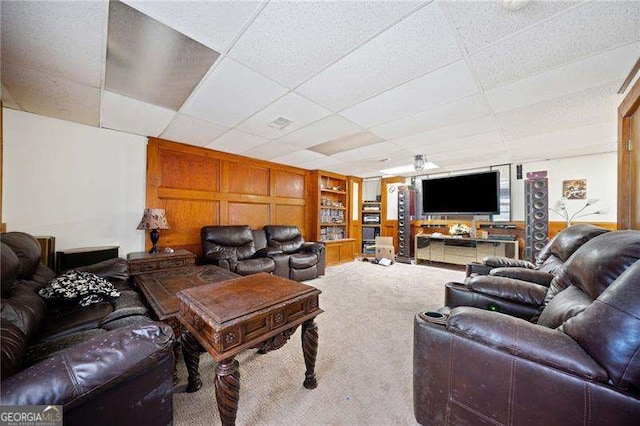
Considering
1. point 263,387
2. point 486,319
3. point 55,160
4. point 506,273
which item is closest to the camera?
point 486,319

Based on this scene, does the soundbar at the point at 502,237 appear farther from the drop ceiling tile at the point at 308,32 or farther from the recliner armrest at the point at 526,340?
the drop ceiling tile at the point at 308,32

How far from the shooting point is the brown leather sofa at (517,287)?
1641 mm

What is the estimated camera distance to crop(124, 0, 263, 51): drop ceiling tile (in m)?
1.26

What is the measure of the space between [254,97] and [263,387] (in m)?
2.40

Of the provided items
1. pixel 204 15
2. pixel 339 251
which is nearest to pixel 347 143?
pixel 204 15

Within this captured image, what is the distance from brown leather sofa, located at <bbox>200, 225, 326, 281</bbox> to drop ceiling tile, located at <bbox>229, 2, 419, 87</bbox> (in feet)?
8.69

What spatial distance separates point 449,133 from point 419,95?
128 cm

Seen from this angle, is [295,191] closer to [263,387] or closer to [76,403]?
[263,387]

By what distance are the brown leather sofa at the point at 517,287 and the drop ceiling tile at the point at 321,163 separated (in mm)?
3307

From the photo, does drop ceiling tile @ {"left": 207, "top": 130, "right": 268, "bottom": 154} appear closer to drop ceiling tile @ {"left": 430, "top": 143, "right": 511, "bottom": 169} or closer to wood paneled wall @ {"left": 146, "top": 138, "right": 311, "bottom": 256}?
wood paneled wall @ {"left": 146, "top": 138, "right": 311, "bottom": 256}

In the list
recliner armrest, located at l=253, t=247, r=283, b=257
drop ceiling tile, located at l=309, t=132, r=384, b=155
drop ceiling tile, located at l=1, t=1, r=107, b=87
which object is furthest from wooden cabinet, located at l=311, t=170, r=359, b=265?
drop ceiling tile, located at l=1, t=1, r=107, b=87

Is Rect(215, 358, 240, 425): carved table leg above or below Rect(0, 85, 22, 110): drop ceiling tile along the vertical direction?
below

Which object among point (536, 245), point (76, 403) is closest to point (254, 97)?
point (76, 403)

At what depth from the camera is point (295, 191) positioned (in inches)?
214
